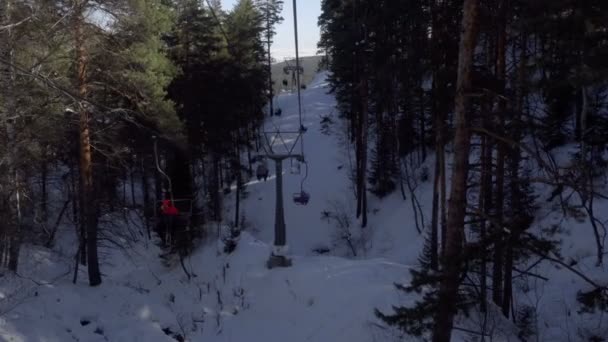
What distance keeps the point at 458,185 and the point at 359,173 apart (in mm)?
20254

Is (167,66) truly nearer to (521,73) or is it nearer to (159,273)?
(159,273)

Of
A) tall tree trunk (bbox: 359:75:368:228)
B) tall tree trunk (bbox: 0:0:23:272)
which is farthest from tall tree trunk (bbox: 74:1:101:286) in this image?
tall tree trunk (bbox: 359:75:368:228)

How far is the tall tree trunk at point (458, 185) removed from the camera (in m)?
5.69

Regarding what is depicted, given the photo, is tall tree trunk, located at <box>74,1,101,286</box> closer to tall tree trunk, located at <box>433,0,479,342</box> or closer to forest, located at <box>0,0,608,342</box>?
forest, located at <box>0,0,608,342</box>

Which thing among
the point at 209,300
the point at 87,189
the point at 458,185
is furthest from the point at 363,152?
the point at 458,185

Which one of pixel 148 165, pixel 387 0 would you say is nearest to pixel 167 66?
pixel 148 165

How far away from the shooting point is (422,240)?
2217cm

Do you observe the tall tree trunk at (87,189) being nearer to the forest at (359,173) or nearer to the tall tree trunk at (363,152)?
the forest at (359,173)

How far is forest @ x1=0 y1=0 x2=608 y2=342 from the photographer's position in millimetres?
6121

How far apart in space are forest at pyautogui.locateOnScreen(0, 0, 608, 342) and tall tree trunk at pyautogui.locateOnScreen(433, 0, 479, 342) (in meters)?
0.02

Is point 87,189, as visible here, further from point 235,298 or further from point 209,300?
point 235,298

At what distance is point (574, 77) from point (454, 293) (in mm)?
3708

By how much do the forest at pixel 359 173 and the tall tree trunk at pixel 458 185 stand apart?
0.02 metres

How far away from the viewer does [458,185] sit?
604 cm
